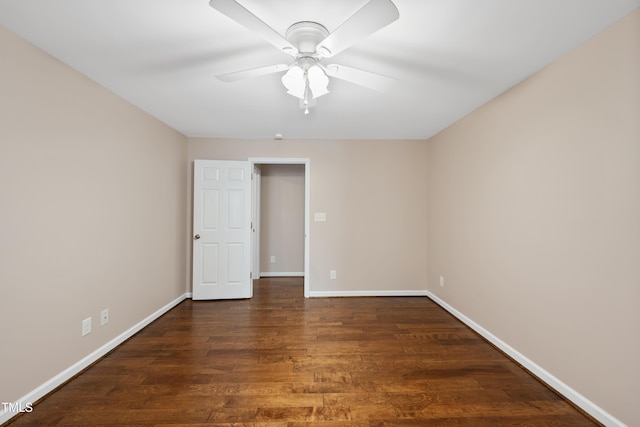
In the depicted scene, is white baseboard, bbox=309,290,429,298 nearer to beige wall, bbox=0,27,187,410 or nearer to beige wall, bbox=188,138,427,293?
beige wall, bbox=188,138,427,293

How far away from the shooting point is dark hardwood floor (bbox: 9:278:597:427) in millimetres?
1683

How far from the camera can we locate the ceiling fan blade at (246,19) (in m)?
1.12

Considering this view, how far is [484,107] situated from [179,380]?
3598 mm

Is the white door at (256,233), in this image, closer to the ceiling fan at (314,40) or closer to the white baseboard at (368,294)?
the white baseboard at (368,294)

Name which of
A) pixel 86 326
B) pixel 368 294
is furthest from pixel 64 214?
pixel 368 294

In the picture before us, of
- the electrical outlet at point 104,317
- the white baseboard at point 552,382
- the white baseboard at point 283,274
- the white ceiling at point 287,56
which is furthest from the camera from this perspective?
the white baseboard at point 283,274

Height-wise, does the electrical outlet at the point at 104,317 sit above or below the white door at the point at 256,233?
below

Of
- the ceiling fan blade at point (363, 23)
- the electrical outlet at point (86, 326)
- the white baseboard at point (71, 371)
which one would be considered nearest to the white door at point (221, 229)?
the white baseboard at point (71, 371)

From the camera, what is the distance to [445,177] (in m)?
3.57

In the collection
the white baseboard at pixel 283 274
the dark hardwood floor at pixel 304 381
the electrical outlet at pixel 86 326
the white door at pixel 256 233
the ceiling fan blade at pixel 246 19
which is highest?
the ceiling fan blade at pixel 246 19

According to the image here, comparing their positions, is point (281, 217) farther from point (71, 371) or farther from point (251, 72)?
point (251, 72)

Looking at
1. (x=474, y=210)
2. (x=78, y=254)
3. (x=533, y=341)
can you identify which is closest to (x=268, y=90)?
(x=78, y=254)

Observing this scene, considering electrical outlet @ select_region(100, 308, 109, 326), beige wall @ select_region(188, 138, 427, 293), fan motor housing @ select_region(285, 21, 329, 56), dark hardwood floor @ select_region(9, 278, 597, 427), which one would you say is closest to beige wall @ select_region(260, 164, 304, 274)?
beige wall @ select_region(188, 138, 427, 293)

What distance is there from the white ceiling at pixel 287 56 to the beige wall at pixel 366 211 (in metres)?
1.15
